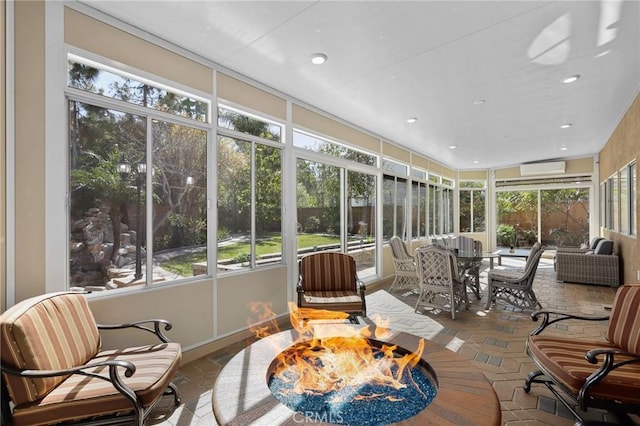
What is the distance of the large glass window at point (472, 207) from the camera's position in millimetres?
10820

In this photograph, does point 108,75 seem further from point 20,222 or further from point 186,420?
point 186,420

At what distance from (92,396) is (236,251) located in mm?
2004

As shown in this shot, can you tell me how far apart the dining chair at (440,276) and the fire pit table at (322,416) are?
2257mm

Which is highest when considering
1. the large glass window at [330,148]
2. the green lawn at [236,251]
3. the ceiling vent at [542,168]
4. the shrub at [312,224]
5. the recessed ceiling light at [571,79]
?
the recessed ceiling light at [571,79]

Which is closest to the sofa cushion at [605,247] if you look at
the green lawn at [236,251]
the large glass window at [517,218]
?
the large glass window at [517,218]

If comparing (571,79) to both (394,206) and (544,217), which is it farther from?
(544,217)

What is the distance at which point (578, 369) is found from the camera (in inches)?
74.2

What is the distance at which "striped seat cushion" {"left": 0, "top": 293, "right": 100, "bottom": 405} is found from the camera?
1578 mm

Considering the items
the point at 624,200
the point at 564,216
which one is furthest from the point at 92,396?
the point at 564,216

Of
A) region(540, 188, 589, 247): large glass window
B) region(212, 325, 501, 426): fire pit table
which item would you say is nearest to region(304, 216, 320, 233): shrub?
region(212, 325, 501, 426): fire pit table

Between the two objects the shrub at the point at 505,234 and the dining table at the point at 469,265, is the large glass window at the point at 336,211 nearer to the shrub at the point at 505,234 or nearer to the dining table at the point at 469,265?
the dining table at the point at 469,265

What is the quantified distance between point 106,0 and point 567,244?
39.2 ft

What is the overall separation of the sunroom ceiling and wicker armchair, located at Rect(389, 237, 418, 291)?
2.27 metres

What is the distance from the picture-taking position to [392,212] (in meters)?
6.88
